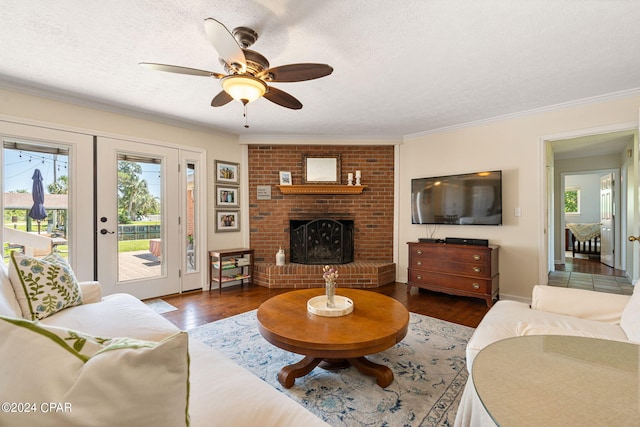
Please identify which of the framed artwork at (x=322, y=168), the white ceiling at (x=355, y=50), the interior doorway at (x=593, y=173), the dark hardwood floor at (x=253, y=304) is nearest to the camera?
the white ceiling at (x=355, y=50)

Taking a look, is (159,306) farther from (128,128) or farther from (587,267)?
(587,267)

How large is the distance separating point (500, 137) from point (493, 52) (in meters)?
1.76

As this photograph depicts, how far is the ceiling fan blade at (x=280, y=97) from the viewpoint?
6.82 feet

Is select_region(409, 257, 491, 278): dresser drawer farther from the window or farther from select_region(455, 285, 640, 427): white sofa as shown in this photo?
the window

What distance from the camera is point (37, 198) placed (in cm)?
279

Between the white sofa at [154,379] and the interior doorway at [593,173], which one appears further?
the interior doorway at [593,173]

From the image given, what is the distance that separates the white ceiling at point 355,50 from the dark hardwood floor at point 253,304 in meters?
2.27

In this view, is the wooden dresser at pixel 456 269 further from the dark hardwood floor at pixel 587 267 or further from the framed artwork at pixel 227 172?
the dark hardwood floor at pixel 587 267

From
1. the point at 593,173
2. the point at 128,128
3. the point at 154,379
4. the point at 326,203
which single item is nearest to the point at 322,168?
the point at 326,203

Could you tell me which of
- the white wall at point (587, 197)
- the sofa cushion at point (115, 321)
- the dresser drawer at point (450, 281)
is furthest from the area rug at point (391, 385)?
the white wall at point (587, 197)

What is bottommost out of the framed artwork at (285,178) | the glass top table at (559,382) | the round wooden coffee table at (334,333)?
the round wooden coffee table at (334,333)

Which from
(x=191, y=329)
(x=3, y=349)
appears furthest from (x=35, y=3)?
(x=191, y=329)

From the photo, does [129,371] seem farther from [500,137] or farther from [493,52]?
[500,137]

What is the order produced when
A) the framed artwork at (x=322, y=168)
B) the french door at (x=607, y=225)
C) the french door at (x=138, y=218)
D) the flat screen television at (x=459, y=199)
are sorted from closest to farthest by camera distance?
the french door at (x=138, y=218), the flat screen television at (x=459, y=199), the framed artwork at (x=322, y=168), the french door at (x=607, y=225)
